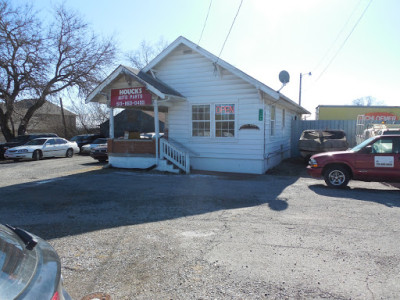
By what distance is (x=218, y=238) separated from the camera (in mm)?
4734

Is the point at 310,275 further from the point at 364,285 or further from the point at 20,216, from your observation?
the point at 20,216

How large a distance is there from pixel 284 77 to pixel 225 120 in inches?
120

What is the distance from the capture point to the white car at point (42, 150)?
57.0 feet

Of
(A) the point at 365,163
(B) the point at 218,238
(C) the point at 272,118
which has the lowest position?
(B) the point at 218,238

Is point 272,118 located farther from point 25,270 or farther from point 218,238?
point 25,270

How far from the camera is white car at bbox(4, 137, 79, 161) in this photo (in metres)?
17.4

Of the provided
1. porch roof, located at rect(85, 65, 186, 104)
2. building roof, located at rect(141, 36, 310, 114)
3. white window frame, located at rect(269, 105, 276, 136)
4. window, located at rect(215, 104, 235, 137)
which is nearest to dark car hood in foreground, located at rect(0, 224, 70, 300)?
porch roof, located at rect(85, 65, 186, 104)

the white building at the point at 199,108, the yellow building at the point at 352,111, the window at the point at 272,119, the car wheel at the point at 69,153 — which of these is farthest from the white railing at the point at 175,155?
the yellow building at the point at 352,111

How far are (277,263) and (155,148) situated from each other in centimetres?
906

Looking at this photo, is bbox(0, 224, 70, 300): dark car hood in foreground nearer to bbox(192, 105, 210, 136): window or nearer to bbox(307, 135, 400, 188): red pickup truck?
bbox(307, 135, 400, 188): red pickup truck

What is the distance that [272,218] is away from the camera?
5.80 m

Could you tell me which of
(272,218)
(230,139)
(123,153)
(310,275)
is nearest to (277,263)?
(310,275)

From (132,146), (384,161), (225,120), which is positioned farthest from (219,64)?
(384,161)

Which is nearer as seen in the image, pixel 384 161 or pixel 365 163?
pixel 384 161
